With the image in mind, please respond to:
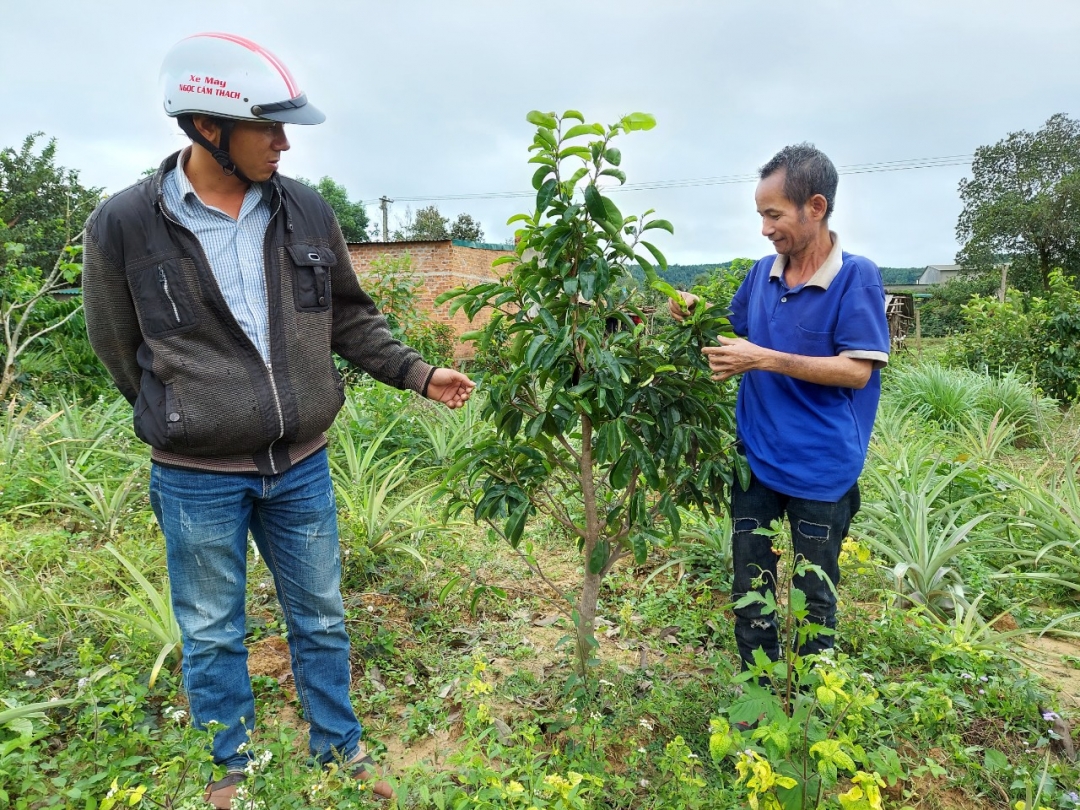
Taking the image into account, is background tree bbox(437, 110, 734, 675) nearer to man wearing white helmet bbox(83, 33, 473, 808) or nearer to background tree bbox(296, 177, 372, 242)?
man wearing white helmet bbox(83, 33, 473, 808)

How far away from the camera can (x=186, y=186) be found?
5.75ft

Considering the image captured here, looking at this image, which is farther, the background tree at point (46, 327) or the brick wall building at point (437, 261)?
the brick wall building at point (437, 261)

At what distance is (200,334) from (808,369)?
5.24ft

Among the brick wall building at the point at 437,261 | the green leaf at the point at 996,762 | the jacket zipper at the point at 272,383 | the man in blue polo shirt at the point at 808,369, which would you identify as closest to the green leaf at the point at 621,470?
the man in blue polo shirt at the point at 808,369

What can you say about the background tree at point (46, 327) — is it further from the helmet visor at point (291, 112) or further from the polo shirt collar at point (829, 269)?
the polo shirt collar at point (829, 269)

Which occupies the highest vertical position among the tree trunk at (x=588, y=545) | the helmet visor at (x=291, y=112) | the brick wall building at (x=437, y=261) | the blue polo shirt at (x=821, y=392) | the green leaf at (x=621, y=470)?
the brick wall building at (x=437, y=261)

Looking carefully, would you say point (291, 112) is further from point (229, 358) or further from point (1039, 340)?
point (1039, 340)

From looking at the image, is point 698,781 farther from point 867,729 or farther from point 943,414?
point 943,414

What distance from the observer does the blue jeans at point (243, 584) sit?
1762 mm

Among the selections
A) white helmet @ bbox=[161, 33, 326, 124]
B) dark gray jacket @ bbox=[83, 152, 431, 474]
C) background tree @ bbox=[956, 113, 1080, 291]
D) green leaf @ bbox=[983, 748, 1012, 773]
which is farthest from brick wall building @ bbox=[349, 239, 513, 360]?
background tree @ bbox=[956, 113, 1080, 291]

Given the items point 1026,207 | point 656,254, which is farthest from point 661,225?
point 1026,207

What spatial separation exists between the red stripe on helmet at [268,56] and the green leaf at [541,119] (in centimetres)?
59

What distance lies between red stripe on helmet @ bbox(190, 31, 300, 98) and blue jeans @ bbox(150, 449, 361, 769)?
961 mm

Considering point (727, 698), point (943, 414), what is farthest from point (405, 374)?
point (943, 414)
